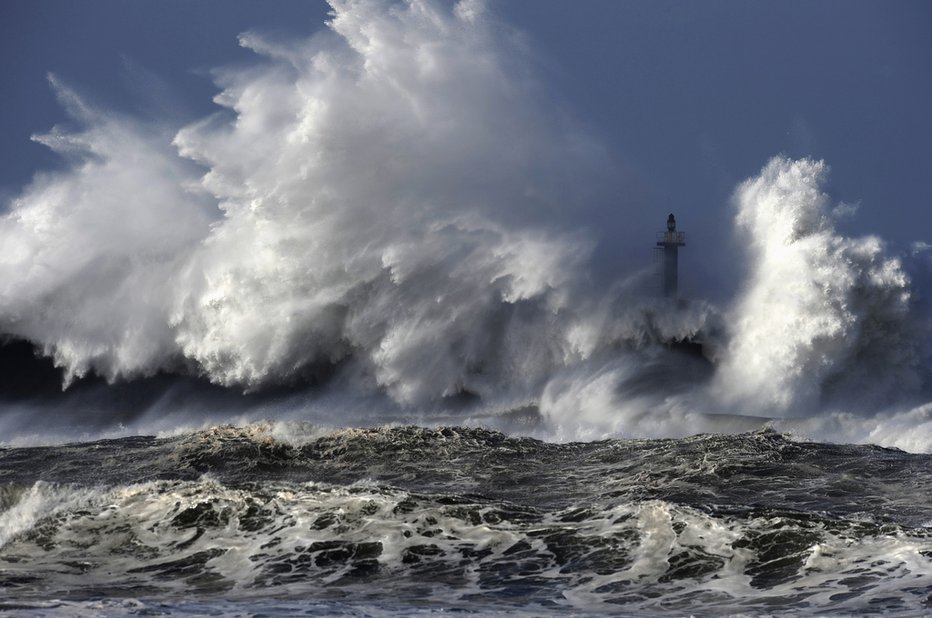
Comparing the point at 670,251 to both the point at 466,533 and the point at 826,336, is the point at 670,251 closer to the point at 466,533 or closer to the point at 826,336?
the point at 826,336

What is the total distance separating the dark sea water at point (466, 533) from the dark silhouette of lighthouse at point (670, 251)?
22128 mm

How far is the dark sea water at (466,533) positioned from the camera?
10383 mm

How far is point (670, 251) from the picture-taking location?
41438mm

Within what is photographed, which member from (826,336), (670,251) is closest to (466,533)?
(826,336)

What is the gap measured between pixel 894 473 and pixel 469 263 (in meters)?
13.1

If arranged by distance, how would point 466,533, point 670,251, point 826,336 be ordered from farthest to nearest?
1. point 670,251
2. point 826,336
3. point 466,533

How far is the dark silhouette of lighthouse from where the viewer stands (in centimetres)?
3972

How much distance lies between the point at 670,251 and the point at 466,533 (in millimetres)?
30198

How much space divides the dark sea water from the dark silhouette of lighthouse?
22128 millimetres

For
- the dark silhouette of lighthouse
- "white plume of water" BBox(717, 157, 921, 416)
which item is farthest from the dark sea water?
the dark silhouette of lighthouse

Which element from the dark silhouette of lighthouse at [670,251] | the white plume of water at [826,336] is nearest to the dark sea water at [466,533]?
the white plume of water at [826,336]

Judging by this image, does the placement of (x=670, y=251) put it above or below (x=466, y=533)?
above

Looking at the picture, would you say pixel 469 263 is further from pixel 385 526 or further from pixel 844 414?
pixel 385 526

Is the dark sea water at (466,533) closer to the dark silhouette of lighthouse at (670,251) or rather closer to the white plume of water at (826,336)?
the white plume of water at (826,336)
